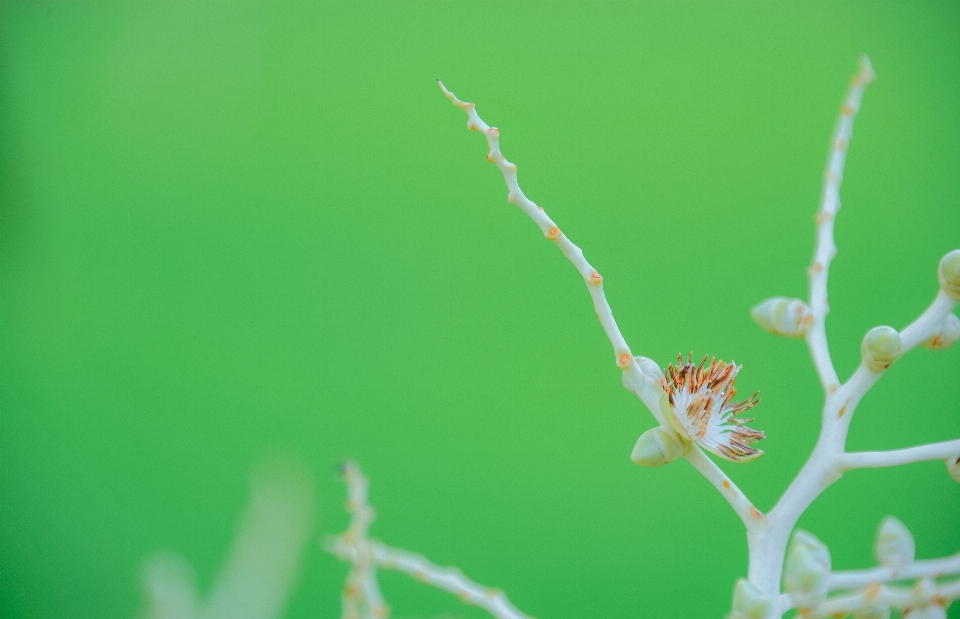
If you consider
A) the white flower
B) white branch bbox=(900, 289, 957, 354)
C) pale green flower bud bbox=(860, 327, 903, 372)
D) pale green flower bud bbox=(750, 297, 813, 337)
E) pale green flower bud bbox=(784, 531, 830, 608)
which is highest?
pale green flower bud bbox=(750, 297, 813, 337)

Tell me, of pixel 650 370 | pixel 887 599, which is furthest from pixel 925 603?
pixel 650 370

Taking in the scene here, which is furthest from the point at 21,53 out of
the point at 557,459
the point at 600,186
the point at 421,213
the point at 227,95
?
the point at 557,459

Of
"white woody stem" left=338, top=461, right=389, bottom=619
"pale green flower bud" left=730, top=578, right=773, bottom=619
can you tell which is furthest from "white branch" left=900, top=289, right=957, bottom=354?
"white woody stem" left=338, top=461, right=389, bottom=619

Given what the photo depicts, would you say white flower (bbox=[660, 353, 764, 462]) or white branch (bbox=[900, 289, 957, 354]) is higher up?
white branch (bbox=[900, 289, 957, 354])

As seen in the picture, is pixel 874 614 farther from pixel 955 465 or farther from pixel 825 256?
pixel 825 256

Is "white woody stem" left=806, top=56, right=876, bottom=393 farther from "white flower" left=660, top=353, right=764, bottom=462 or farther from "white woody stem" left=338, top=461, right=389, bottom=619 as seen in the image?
"white woody stem" left=338, top=461, right=389, bottom=619

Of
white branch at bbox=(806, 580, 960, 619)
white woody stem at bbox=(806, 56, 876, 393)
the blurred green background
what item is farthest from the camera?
the blurred green background
